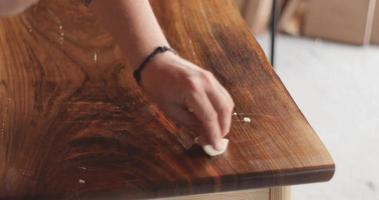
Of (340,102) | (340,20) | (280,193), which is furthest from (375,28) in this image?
(280,193)

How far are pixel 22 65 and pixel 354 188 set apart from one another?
3.10ft

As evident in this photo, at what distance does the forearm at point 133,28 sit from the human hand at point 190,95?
2cm

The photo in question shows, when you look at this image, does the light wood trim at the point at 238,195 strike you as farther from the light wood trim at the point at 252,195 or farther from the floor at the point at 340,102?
the floor at the point at 340,102

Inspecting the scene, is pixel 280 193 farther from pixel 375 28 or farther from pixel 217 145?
pixel 375 28

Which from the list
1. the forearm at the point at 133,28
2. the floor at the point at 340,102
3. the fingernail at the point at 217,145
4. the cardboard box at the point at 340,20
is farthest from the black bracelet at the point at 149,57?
the cardboard box at the point at 340,20

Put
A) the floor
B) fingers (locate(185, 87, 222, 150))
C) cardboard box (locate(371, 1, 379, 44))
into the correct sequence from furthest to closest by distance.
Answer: cardboard box (locate(371, 1, 379, 44)), the floor, fingers (locate(185, 87, 222, 150))

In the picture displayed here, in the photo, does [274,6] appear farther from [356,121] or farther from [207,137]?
[207,137]

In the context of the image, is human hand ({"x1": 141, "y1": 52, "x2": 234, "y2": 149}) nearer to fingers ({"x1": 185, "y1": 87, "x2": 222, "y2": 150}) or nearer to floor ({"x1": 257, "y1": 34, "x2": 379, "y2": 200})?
fingers ({"x1": 185, "y1": 87, "x2": 222, "y2": 150})

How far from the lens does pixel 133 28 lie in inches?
27.2

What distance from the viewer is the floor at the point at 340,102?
1.49 metres

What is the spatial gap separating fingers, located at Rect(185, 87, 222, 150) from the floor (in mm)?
866

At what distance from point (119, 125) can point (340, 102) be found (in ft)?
3.69

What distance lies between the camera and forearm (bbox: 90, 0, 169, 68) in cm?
68

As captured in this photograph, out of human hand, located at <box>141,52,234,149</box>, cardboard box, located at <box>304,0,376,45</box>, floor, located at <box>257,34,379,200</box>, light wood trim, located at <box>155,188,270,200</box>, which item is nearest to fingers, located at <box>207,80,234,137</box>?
human hand, located at <box>141,52,234,149</box>
